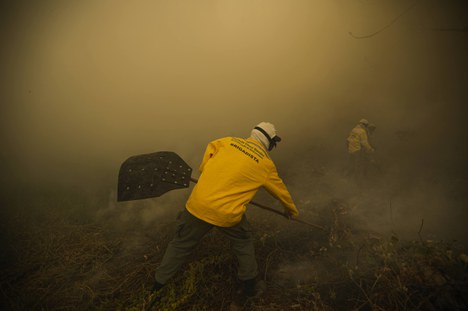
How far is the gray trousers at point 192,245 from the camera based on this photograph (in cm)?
238

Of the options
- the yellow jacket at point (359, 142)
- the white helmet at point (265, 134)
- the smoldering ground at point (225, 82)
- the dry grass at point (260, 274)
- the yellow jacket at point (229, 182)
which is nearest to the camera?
the yellow jacket at point (229, 182)

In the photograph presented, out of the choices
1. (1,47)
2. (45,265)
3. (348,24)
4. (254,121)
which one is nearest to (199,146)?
(254,121)

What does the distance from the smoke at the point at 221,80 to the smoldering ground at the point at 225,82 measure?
40mm

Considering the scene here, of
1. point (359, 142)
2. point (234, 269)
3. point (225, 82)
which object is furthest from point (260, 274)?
point (225, 82)

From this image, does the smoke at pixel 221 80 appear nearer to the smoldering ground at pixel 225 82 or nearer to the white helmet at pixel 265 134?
the smoldering ground at pixel 225 82

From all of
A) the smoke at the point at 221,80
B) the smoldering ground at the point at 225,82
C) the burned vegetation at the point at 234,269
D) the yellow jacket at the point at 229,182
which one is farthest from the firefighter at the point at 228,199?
the smoke at the point at 221,80

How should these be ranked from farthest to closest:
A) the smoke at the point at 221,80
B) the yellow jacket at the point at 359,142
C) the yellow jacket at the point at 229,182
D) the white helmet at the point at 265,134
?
the smoke at the point at 221,80, the yellow jacket at the point at 359,142, the white helmet at the point at 265,134, the yellow jacket at the point at 229,182

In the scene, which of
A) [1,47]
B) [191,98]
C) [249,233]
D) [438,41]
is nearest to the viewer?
[249,233]

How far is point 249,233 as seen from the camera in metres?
2.54

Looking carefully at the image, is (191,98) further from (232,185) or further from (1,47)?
(232,185)

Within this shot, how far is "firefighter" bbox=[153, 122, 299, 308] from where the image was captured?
7.27ft

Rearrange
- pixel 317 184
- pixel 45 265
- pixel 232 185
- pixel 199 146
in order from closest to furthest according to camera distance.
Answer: pixel 232 185, pixel 45 265, pixel 317 184, pixel 199 146

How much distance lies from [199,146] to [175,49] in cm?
409

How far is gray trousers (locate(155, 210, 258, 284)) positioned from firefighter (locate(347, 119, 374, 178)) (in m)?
4.11
